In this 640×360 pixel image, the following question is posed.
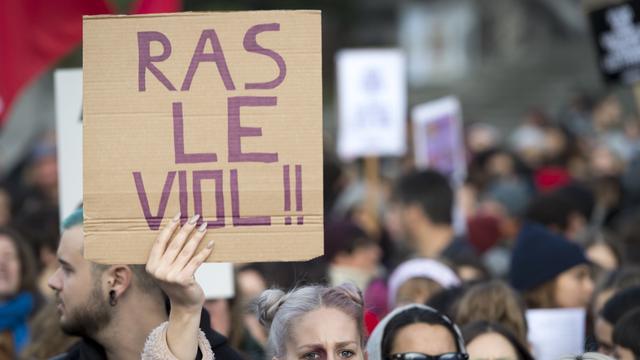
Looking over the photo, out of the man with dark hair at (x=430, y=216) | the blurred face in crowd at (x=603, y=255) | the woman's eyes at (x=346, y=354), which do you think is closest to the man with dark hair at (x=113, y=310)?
the woman's eyes at (x=346, y=354)

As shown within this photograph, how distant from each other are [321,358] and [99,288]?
35.4 inches

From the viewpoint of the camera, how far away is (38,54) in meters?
8.12

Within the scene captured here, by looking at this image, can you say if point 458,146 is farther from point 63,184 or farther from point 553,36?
point 553,36

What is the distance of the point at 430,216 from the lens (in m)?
9.62

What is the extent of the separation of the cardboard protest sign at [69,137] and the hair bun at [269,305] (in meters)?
1.49

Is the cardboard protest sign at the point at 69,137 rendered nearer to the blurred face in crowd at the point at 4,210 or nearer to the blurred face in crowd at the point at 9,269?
the blurred face in crowd at the point at 9,269

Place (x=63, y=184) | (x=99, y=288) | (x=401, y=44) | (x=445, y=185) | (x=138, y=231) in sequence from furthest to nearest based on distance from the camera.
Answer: (x=401, y=44)
(x=445, y=185)
(x=63, y=184)
(x=99, y=288)
(x=138, y=231)

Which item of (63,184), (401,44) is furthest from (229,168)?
(401,44)

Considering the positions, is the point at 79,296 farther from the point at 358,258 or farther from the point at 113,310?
the point at 358,258

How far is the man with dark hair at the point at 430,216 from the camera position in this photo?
A: 9.59 metres

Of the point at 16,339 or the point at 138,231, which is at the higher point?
the point at 138,231

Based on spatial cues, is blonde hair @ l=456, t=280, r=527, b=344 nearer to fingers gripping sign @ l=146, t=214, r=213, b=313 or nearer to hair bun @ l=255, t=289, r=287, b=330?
hair bun @ l=255, t=289, r=287, b=330

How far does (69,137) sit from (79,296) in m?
1.36

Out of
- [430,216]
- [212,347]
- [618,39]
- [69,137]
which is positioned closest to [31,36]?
[69,137]
